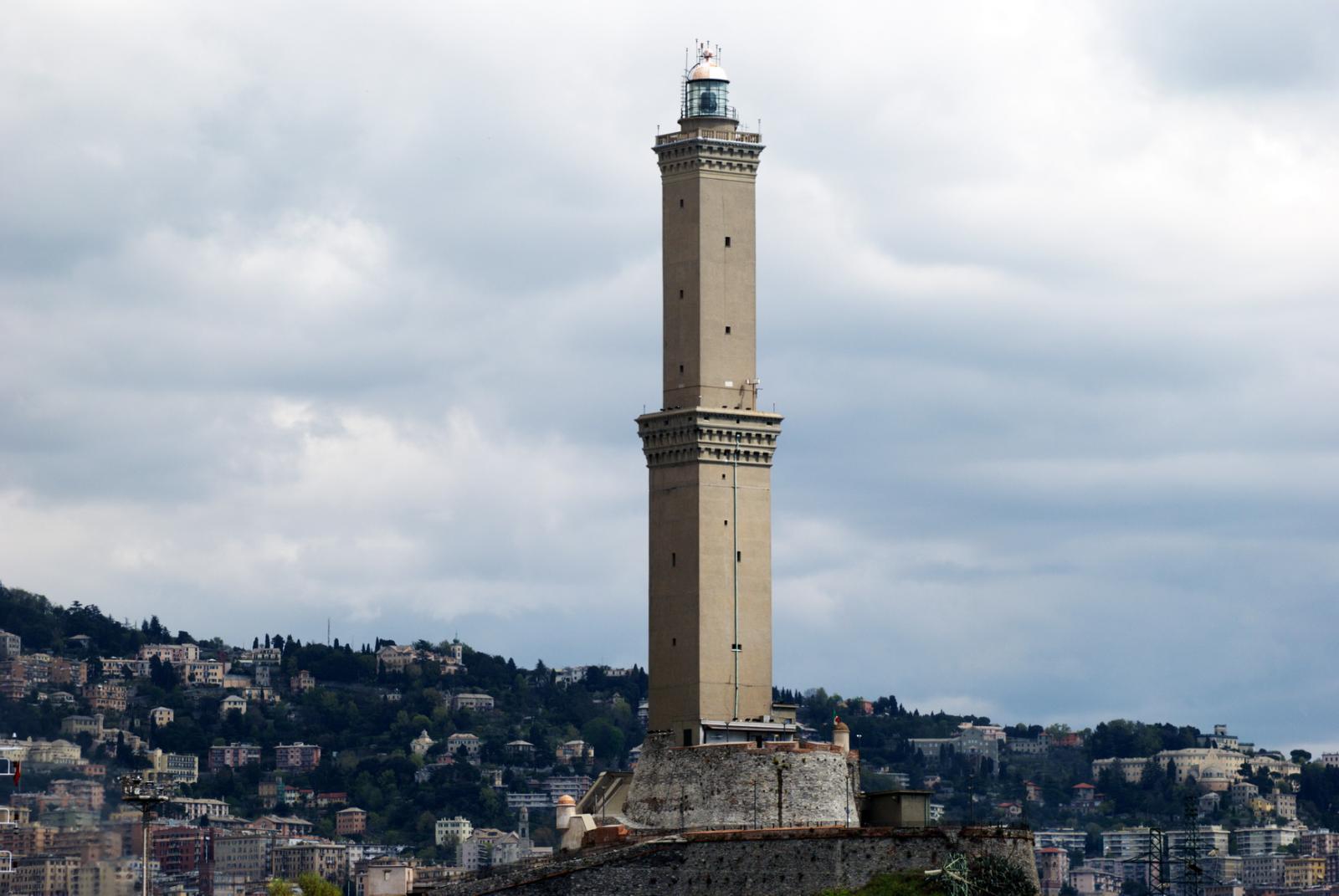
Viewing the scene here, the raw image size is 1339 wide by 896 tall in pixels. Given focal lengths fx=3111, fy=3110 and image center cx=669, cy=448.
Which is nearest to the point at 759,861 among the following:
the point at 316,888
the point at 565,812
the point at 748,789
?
the point at 748,789

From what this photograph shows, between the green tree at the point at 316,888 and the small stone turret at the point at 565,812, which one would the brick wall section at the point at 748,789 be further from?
the green tree at the point at 316,888

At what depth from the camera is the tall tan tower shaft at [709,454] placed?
93.8 meters

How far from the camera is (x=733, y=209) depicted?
314ft

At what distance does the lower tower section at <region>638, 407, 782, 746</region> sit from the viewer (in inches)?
3686

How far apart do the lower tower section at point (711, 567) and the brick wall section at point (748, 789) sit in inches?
120

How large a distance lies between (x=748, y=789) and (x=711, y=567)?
792 cm

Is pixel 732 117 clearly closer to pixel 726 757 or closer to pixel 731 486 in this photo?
pixel 731 486

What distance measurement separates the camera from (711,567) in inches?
3693

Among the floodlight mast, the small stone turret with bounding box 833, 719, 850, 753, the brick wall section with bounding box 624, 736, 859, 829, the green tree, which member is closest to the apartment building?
the green tree

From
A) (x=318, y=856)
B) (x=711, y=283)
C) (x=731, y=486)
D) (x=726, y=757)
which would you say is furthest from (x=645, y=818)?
(x=318, y=856)

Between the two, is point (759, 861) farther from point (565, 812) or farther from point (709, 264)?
point (709, 264)

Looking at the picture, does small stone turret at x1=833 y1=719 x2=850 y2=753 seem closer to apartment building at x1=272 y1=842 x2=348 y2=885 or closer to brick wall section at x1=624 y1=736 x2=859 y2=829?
brick wall section at x1=624 y1=736 x2=859 y2=829

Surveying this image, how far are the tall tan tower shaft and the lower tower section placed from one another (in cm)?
4

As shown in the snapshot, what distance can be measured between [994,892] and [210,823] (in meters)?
120
